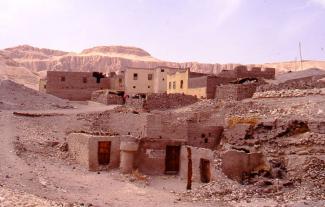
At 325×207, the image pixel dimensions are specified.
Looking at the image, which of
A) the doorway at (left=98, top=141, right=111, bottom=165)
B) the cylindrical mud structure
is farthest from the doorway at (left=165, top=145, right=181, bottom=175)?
the doorway at (left=98, top=141, right=111, bottom=165)

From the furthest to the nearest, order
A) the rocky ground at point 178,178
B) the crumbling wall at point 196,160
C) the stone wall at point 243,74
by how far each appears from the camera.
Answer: the stone wall at point 243,74, the crumbling wall at point 196,160, the rocky ground at point 178,178

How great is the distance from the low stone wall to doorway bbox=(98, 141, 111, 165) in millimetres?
7736

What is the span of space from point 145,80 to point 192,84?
9.60 meters

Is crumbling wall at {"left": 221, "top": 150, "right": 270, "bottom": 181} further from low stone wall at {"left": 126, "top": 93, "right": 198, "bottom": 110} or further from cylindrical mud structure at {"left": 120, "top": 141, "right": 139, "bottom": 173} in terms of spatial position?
low stone wall at {"left": 126, "top": 93, "right": 198, "bottom": 110}

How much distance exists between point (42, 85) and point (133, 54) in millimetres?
52800

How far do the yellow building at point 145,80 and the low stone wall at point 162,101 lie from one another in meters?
12.1

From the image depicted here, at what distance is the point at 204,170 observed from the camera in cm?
1680

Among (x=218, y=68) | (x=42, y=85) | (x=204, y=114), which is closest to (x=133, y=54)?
(x=218, y=68)

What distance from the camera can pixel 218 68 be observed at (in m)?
82.1

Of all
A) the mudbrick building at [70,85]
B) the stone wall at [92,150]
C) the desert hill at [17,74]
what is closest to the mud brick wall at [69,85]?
the mudbrick building at [70,85]

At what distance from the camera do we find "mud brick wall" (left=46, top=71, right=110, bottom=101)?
36.5m

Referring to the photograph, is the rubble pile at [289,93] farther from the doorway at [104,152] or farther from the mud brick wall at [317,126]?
the doorway at [104,152]

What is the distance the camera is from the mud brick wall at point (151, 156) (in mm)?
18047

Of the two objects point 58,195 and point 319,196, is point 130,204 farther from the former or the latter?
point 319,196
